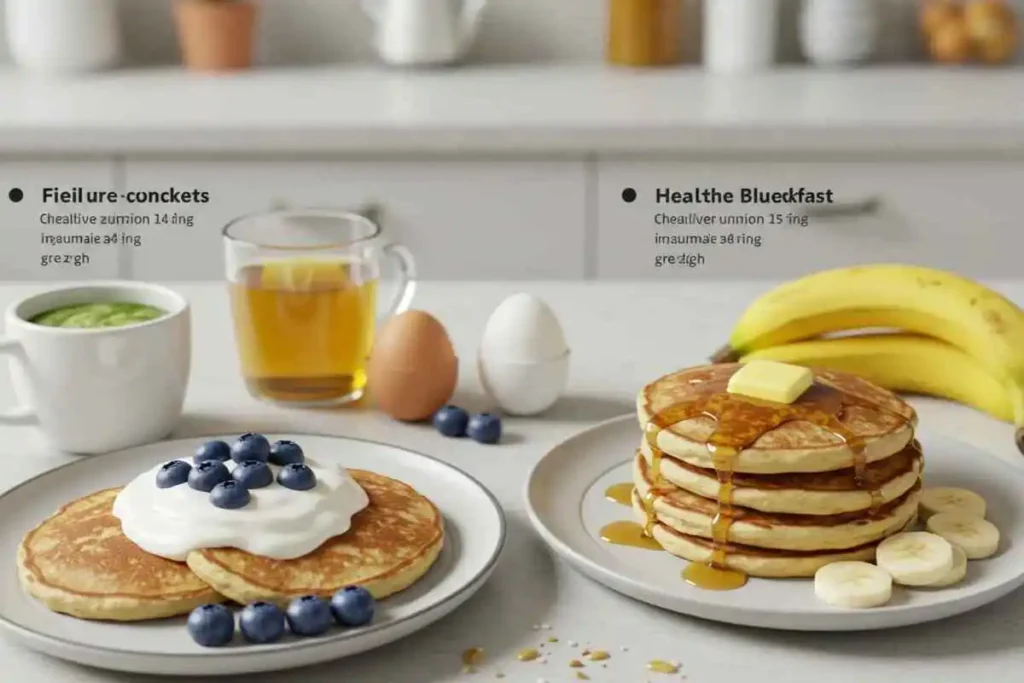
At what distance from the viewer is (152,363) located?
1.19 m

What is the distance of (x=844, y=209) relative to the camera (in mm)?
2408

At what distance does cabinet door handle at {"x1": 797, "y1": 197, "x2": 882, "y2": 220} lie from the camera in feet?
7.89

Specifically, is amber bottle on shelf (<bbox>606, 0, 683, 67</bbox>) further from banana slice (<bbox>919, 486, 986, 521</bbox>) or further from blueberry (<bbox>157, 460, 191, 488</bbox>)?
blueberry (<bbox>157, 460, 191, 488</bbox>)

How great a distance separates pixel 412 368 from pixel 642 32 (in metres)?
1.74

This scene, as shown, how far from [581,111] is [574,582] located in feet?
5.20

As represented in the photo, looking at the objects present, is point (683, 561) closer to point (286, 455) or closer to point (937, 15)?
point (286, 455)

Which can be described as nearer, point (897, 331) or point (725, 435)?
point (725, 435)

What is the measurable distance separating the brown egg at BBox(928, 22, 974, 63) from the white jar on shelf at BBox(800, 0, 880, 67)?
0.13 m

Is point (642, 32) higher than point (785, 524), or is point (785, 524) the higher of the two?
point (642, 32)

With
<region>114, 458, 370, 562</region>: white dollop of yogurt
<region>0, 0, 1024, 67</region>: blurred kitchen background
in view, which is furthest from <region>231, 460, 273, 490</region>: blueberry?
<region>0, 0, 1024, 67</region>: blurred kitchen background

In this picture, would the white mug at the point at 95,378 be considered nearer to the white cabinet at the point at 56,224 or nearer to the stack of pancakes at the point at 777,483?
the stack of pancakes at the point at 777,483

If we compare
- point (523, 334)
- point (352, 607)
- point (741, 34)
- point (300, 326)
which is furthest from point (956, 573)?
point (741, 34)

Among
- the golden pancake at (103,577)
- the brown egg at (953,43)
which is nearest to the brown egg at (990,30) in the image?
the brown egg at (953,43)

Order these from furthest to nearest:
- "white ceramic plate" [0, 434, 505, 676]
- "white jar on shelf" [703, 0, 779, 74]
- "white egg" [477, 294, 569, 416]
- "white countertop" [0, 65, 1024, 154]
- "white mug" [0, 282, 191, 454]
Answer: "white jar on shelf" [703, 0, 779, 74], "white countertop" [0, 65, 1024, 154], "white egg" [477, 294, 569, 416], "white mug" [0, 282, 191, 454], "white ceramic plate" [0, 434, 505, 676]
